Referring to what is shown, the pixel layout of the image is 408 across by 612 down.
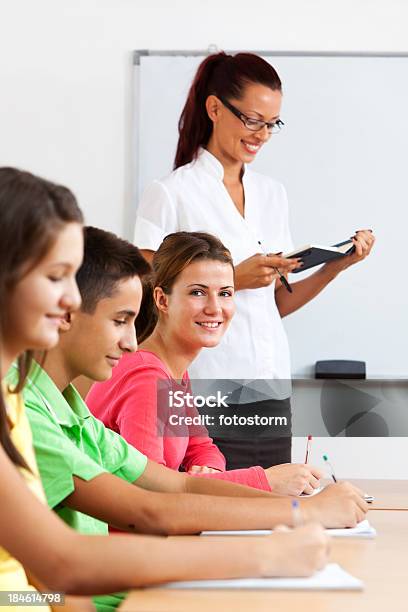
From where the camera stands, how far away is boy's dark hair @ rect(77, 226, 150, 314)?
1609mm

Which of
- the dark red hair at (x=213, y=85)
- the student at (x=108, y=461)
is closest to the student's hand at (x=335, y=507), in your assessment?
the student at (x=108, y=461)

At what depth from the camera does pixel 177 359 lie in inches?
84.8

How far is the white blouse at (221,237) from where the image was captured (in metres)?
2.57

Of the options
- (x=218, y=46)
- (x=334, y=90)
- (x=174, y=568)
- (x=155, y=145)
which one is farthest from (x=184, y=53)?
(x=174, y=568)

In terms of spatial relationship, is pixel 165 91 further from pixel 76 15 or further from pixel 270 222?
pixel 270 222

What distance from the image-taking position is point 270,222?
280 cm

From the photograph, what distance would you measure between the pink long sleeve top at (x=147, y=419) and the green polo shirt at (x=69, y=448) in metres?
0.18

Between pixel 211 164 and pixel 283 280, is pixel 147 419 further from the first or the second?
pixel 211 164

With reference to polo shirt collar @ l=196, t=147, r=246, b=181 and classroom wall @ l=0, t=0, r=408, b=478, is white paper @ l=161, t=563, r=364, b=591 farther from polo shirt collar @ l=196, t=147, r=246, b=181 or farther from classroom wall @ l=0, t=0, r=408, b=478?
classroom wall @ l=0, t=0, r=408, b=478

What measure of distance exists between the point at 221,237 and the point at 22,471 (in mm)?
1567

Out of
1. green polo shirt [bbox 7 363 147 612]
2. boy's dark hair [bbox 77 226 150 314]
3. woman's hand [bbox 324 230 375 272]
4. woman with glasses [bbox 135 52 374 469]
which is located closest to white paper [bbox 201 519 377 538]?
green polo shirt [bbox 7 363 147 612]

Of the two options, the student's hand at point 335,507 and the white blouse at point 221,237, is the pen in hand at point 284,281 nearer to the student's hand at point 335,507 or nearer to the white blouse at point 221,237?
the white blouse at point 221,237

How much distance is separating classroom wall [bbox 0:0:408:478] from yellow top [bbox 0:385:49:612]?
2.18m

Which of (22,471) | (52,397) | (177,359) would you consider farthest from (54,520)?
(177,359)
